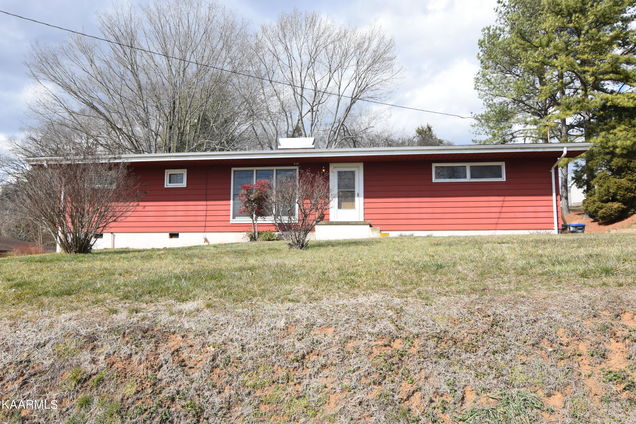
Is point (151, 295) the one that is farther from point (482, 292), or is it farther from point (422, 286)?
point (482, 292)

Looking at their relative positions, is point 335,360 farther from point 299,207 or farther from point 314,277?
point 299,207

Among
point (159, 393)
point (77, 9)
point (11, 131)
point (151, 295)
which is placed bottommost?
point (159, 393)

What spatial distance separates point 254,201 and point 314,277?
710cm

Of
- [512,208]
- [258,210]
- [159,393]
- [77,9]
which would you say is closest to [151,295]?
[159,393]

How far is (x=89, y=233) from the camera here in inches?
291

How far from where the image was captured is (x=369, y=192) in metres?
11.2

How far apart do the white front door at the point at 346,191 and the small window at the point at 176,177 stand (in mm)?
4427

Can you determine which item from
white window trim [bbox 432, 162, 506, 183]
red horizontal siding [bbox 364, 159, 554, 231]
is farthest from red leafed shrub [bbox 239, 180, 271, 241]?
white window trim [bbox 432, 162, 506, 183]

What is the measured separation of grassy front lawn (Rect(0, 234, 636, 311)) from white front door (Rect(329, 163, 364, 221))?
5.76 metres

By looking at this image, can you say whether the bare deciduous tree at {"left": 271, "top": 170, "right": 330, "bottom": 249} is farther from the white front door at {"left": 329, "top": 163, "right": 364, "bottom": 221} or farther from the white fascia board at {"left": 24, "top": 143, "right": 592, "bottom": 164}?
the white front door at {"left": 329, "top": 163, "right": 364, "bottom": 221}

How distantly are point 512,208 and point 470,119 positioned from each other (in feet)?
41.1

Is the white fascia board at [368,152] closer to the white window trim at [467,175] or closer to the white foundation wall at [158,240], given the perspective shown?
the white window trim at [467,175]

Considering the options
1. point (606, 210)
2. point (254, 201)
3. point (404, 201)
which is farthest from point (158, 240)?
point (606, 210)

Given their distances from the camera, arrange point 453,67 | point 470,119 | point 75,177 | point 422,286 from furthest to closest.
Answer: point 470,119, point 453,67, point 75,177, point 422,286
